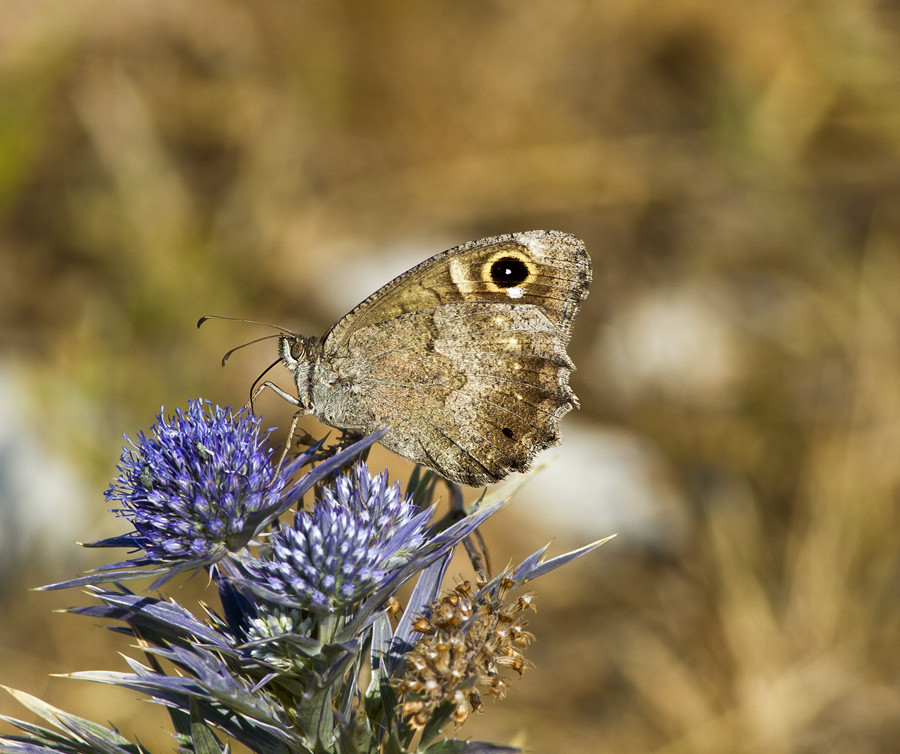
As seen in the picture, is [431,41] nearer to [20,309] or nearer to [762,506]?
[20,309]

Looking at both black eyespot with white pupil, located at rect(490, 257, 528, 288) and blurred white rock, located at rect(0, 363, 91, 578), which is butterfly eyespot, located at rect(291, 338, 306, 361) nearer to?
black eyespot with white pupil, located at rect(490, 257, 528, 288)

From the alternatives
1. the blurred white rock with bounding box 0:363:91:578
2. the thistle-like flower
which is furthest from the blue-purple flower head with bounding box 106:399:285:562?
the blurred white rock with bounding box 0:363:91:578

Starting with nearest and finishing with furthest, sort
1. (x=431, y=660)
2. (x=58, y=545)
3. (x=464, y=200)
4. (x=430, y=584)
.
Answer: (x=431, y=660)
(x=430, y=584)
(x=58, y=545)
(x=464, y=200)

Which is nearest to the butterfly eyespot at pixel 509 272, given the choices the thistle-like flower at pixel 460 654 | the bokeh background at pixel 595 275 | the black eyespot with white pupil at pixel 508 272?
the black eyespot with white pupil at pixel 508 272

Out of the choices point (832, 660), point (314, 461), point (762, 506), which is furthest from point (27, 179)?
point (832, 660)

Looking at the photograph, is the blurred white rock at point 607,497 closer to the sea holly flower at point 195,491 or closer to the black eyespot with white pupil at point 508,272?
the black eyespot with white pupil at point 508,272

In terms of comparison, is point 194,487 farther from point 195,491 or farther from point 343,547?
point 343,547

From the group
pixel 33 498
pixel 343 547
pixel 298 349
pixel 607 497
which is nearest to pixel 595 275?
pixel 607 497

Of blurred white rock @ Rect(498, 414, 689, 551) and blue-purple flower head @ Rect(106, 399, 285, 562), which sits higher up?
blurred white rock @ Rect(498, 414, 689, 551)
